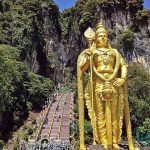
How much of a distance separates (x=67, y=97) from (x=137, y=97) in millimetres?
4771

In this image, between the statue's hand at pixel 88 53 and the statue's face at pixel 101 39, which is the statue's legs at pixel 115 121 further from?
the statue's face at pixel 101 39

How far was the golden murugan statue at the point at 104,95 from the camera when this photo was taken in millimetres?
6910

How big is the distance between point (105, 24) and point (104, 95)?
905 inches

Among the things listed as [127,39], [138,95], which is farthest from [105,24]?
[138,95]

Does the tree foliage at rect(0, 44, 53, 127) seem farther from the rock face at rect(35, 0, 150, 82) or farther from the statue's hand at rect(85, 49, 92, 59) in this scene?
the statue's hand at rect(85, 49, 92, 59)

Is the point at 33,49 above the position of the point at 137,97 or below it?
above

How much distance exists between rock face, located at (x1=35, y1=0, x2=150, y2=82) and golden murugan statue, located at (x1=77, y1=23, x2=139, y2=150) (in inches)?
805

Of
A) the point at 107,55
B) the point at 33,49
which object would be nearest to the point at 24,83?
the point at 33,49

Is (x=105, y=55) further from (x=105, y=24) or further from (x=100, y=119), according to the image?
(x=105, y=24)

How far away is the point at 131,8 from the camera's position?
94.2ft

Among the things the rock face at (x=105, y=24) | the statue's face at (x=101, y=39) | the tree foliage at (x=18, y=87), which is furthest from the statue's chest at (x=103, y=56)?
the rock face at (x=105, y=24)

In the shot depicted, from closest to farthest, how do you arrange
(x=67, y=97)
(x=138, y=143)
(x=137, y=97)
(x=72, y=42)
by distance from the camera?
1. (x=138, y=143)
2. (x=137, y=97)
3. (x=67, y=97)
4. (x=72, y=42)

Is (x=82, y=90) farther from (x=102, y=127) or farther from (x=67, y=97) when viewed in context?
(x=67, y=97)

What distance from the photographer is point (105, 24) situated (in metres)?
29.6
